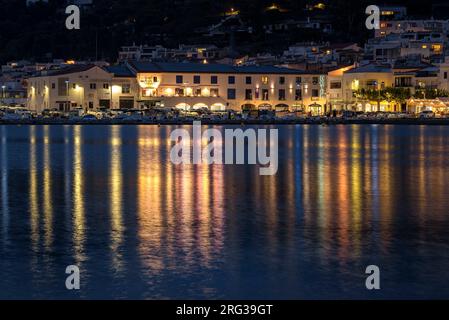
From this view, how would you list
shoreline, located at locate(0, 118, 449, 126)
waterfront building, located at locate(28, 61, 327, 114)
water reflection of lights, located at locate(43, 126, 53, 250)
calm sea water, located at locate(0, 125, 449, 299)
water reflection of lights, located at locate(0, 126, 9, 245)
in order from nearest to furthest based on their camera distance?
calm sea water, located at locate(0, 125, 449, 299) < water reflection of lights, located at locate(43, 126, 53, 250) < water reflection of lights, located at locate(0, 126, 9, 245) < shoreline, located at locate(0, 118, 449, 126) < waterfront building, located at locate(28, 61, 327, 114)

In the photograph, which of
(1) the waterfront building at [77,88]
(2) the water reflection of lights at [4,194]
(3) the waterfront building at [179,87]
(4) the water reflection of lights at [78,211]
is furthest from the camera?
(3) the waterfront building at [179,87]

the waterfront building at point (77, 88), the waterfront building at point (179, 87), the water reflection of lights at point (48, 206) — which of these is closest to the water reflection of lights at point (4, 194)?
the water reflection of lights at point (48, 206)

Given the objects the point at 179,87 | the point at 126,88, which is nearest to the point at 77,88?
the point at 126,88

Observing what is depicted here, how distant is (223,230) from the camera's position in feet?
41.3

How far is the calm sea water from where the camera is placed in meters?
9.59

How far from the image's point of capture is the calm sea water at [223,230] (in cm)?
959

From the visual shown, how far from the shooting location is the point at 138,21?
357 ft

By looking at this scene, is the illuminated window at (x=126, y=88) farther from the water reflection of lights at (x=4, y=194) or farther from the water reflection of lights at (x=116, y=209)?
the water reflection of lights at (x=116, y=209)

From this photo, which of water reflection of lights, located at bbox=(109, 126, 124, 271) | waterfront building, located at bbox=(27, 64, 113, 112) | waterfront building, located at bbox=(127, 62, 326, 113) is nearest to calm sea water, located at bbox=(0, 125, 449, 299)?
water reflection of lights, located at bbox=(109, 126, 124, 271)

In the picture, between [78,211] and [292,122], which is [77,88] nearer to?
[292,122]

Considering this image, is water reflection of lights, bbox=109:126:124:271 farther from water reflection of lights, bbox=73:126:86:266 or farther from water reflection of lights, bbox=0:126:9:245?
water reflection of lights, bbox=0:126:9:245

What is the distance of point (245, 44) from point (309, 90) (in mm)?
33292

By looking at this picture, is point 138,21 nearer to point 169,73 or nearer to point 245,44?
point 245,44
